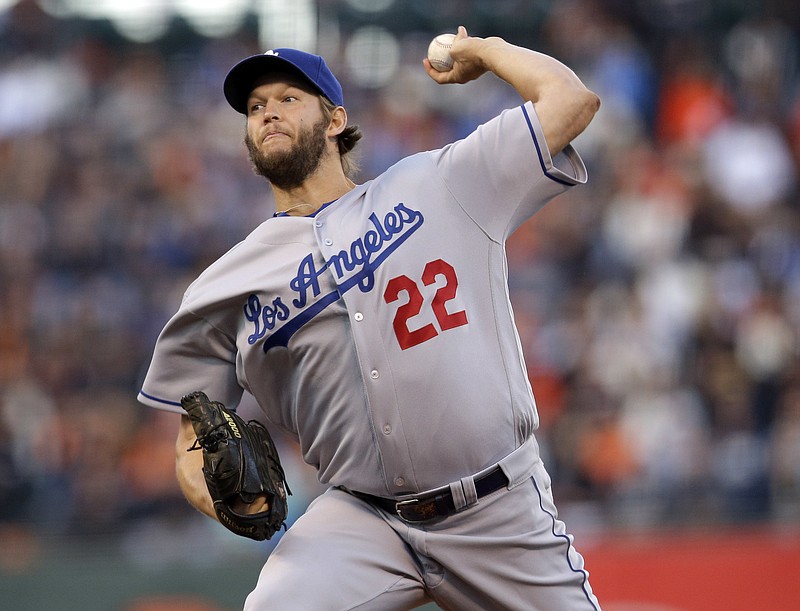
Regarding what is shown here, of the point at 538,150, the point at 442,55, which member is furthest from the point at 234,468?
the point at 442,55

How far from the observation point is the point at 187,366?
147 inches

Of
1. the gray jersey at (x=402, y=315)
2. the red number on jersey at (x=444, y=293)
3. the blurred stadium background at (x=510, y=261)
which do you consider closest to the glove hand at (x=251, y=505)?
the gray jersey at (x=402, y=315)

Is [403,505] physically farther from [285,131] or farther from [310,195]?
[285,131]

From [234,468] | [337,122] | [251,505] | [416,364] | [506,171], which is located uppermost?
[337,122]

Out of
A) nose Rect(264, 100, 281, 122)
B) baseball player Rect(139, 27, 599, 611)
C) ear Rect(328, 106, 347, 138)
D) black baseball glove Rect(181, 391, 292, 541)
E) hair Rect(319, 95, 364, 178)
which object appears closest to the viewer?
black baseball glove Rect(181, 391, 292, 541)

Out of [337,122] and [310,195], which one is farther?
[337,122]

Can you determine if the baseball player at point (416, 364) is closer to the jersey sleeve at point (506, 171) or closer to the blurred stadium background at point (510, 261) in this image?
the jersey sleeve at point (506, 171)

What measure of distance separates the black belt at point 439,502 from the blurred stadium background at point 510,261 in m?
3.14

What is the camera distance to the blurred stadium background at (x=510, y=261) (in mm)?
6816

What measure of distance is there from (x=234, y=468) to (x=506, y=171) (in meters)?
1.10

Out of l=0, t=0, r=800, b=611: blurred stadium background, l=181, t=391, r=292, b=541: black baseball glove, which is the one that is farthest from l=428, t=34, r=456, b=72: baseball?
l=0, t=0, r=800, b=611: blurred stadium background

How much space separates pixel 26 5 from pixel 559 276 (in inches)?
235

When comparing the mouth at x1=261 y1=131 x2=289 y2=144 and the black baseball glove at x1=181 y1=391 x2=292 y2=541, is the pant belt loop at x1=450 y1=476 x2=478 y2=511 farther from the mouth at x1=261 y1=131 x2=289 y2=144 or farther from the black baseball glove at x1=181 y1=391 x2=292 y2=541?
the mouth at x1=261 y1=131 x2=289 y2=144

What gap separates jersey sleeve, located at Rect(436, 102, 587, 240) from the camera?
3.48 metres
